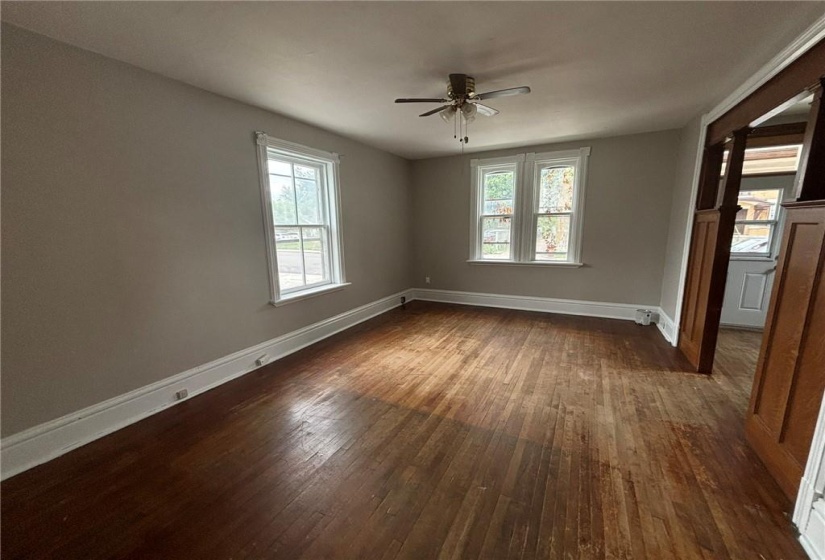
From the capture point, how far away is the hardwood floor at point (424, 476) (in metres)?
1.41

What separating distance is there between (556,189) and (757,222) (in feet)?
7.91

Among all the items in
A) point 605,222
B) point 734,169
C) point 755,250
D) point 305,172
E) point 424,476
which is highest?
point 305,172

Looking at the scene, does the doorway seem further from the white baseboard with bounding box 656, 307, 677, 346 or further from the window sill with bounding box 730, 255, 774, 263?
the white baseboard with bounding box 656, 307, 677, 346

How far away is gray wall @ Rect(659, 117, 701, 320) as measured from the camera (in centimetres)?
342

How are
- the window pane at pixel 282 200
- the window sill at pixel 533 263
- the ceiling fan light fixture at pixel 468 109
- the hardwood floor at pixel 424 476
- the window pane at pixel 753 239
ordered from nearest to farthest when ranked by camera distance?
the hardwood floor at pixel 424 476 → the ceiling fan light fixture at pixel 468 109 → the window pane at pixel 282 200 → the window pane at pixel 753 239 → the window sill at pixel 533 263

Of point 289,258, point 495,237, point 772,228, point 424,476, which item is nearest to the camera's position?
point 424,476

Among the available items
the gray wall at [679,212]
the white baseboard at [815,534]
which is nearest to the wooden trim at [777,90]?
the gray wall at [679,212]

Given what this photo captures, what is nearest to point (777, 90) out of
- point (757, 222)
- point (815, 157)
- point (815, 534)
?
point (815, 157)

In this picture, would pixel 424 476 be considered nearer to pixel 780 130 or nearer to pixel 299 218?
pixel 299 218

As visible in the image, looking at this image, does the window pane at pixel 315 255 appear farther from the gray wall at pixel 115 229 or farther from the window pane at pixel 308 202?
the gray wall at pixel 115 229

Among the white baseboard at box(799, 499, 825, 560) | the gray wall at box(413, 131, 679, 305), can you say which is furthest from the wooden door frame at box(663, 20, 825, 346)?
the white baseboard at box(799, 499, 825, 560)

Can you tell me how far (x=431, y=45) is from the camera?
1.97 metres

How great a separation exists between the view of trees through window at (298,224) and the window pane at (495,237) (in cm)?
269

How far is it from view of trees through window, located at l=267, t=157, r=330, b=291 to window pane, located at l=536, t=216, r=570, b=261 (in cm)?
327
